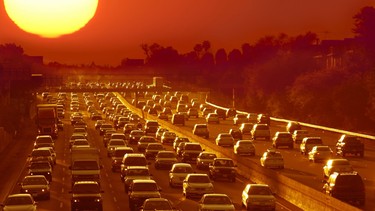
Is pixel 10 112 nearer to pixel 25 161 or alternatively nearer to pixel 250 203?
pixel 25 161

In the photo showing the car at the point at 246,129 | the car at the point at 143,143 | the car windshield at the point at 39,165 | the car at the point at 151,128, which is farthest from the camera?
the car at the point at 151,128

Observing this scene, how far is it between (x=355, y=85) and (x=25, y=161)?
6457 cm

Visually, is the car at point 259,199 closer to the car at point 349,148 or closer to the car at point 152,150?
the car at point 349,148

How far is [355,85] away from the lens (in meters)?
135

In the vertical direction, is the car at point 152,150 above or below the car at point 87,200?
below

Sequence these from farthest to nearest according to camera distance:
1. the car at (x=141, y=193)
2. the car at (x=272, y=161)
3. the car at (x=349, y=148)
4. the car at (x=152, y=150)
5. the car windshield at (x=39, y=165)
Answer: the car at (x=152, y=150), the car at (x=349, y=148), the car at (x=272, y=161), the car windshield at (x=39, y=165), the car at (x=141, y=193)

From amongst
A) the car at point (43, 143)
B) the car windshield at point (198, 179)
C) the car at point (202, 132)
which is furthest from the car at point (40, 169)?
the car at point (202, 132)

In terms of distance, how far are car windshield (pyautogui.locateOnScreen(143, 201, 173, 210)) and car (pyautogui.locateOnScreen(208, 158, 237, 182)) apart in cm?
2320

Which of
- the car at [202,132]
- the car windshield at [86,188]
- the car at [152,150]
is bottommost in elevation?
the car at [202,132]

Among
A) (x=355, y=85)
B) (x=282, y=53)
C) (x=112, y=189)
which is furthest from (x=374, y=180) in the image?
(x=282, y=53)

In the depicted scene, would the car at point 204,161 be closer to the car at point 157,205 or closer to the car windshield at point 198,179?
the car windshield at point 198,179

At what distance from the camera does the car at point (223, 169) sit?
60125mm

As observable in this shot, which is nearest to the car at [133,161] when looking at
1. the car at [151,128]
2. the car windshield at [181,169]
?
the car windshield at [181,169]

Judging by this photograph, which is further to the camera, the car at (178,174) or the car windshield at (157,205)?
the car at (178,174)
